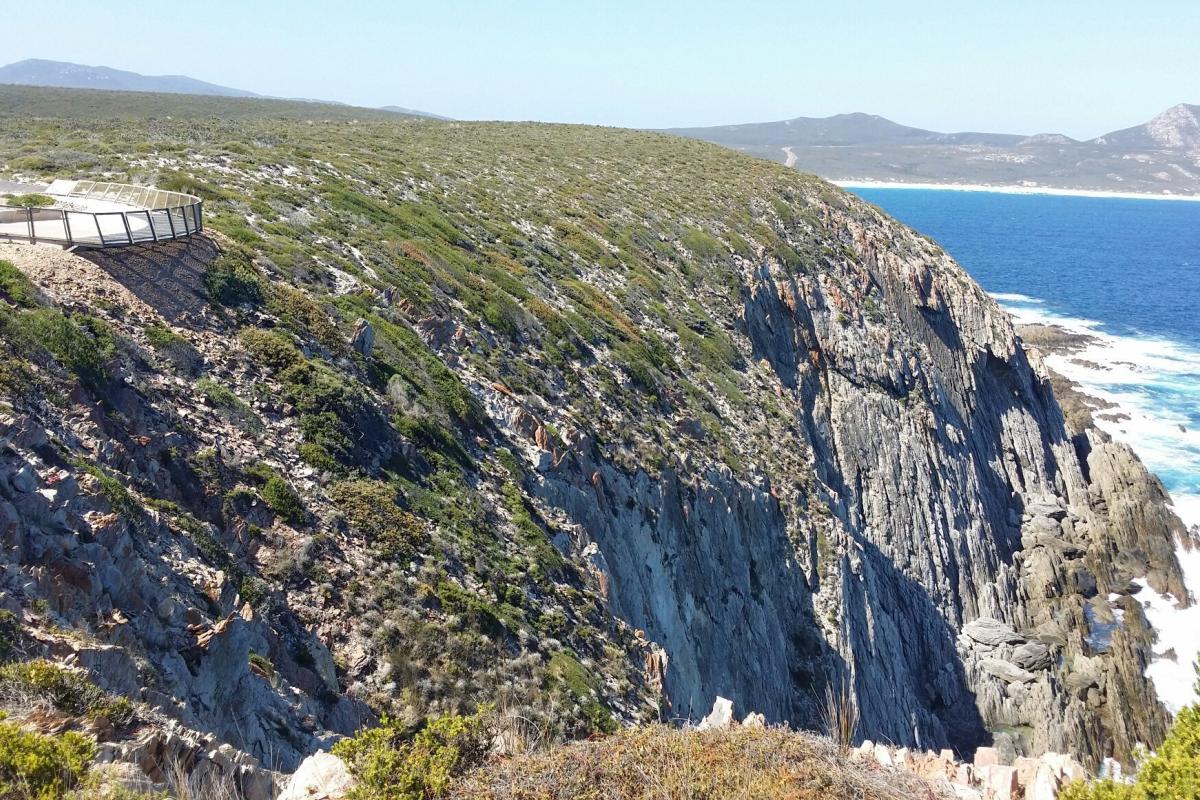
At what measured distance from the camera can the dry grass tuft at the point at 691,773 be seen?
28.7 feet

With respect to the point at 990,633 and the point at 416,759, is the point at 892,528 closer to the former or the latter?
the point at 990,633

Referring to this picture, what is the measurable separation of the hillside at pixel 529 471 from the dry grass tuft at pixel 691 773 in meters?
1.87

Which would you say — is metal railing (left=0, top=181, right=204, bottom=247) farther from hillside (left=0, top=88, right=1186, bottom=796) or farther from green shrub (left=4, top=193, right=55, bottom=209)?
hillside (left=0, top=88, right=1186, bottom=796)

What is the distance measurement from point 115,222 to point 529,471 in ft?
41.1

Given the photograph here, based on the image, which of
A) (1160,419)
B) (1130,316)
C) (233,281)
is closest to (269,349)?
(233,281)

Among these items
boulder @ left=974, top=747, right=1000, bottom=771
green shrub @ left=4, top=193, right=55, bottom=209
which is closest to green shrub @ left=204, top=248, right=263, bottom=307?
green shrub @ left=4, top=193, right=55, bottom=209

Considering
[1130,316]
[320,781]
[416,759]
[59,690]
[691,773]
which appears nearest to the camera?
[59,690]

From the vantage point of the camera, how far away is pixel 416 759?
28.5 ft

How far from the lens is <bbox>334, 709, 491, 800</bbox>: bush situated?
8352mm

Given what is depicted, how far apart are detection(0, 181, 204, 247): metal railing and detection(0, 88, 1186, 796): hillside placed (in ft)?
2.30

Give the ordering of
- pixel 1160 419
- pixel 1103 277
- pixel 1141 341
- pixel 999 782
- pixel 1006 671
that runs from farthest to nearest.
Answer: pixel 1103 277
pixel 1141 341
pixel 1160 419
pixel 1006 671
pixel 999 782

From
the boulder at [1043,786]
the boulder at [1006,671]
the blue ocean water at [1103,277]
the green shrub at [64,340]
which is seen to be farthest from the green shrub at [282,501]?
the blue ocean water at [1103,277]

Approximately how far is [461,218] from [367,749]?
107 ft

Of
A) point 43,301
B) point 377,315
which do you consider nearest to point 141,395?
point 43,301
